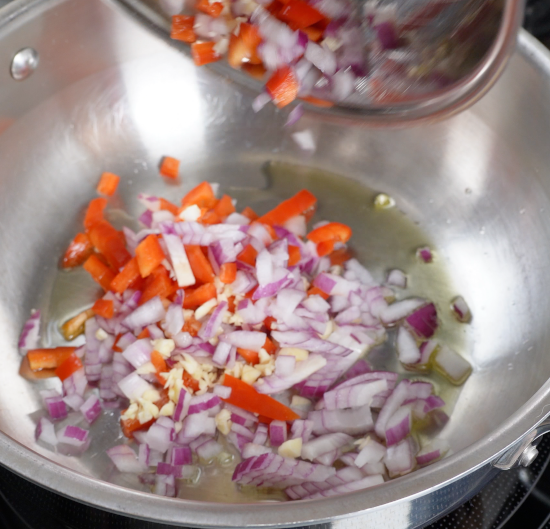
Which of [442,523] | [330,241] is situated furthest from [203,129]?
[442,523]

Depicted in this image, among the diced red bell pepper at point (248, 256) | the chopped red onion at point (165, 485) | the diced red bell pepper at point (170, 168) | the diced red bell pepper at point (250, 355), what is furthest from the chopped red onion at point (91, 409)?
the diced red bell pepper at point (170, 168)

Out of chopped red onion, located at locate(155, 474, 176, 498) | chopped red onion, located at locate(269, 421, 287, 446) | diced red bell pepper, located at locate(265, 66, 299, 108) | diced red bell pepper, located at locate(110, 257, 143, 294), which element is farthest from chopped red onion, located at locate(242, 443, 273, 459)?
diced red bell pepper, located at locate(265, 66, 299, 108)

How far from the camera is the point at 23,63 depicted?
141 cm

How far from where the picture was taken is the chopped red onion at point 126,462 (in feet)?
3.93

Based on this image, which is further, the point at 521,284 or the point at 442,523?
the point at 521,284

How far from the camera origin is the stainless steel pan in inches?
51.6

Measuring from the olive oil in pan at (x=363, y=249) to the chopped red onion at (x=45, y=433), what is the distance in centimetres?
12

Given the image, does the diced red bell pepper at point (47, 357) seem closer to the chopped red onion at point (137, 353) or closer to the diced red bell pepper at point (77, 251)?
the chopped red onion at point (137, 353)

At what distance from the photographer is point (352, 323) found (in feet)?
4.64

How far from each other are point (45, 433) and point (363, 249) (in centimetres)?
86

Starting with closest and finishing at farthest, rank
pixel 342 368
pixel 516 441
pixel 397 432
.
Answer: pixel 516 441 → pixel 397 432 → pixel 342 368

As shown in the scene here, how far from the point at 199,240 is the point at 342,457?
0.58m

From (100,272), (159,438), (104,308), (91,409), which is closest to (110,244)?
(100,272)

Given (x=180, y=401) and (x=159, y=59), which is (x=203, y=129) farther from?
(x=180, y=401)
